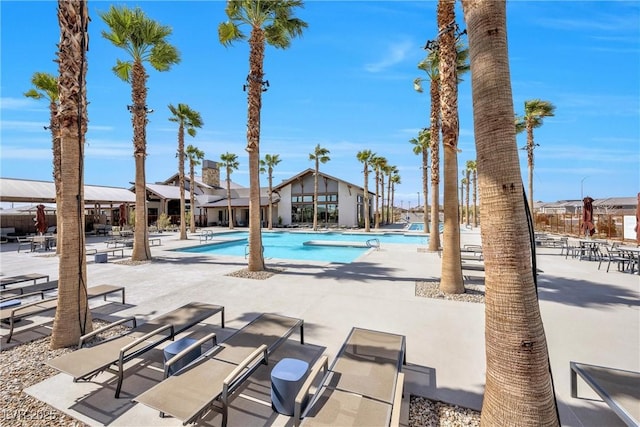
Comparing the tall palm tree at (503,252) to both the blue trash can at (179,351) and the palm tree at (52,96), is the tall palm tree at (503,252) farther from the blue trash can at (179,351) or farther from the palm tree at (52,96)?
the palm tree at (52,96)

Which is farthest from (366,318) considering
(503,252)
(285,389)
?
(503,252)

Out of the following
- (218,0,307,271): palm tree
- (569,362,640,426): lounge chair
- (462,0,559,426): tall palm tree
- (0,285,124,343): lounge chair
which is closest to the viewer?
(462,0,559,426): tall palm tree

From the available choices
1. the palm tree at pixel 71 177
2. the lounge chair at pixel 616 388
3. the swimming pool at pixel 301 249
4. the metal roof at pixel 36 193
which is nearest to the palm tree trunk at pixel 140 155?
the swimming pool at pixel 301 249

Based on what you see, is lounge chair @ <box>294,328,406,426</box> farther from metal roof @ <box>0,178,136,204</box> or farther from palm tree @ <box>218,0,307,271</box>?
metal roof @ <box>0,178,136,204</box>

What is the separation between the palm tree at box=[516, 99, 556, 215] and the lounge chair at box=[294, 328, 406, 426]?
20212 millimetres

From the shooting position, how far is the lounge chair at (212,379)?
8.95 feet

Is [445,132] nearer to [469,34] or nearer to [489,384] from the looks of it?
[469,34]

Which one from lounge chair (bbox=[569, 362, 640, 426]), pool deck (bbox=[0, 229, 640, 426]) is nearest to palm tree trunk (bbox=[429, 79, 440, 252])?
pool deck (bbox=[0, 229, 640, 426])

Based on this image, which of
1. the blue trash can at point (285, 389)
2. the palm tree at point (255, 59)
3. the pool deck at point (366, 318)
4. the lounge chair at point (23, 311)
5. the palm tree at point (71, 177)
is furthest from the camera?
the palm tree at point (255, 59)

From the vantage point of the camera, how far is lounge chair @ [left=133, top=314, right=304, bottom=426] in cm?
273

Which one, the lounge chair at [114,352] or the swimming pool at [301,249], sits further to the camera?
the swimming pool at [301,249]

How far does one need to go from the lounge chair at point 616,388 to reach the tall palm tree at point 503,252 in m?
0.96

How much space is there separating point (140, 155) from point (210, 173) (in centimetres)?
3466

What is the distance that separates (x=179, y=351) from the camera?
3.68 m
